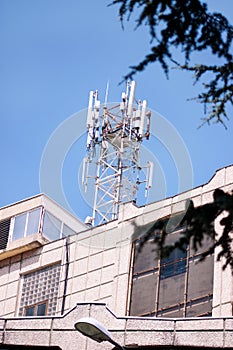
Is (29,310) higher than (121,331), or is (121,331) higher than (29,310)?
(29,310)

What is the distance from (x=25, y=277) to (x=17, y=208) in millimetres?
2799

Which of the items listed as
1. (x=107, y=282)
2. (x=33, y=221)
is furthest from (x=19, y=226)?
(x=107, y=282)

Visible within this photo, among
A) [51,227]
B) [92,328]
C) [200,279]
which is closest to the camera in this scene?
[92,328]

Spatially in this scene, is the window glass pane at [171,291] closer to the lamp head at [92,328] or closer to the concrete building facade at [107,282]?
the concrete building facade at [107,282]

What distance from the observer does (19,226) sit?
139 feet

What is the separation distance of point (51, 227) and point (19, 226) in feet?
4.32

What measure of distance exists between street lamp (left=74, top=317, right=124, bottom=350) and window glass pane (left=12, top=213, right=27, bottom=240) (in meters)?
17.9

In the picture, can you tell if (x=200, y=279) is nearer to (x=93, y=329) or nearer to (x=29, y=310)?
(x=29, y=310)

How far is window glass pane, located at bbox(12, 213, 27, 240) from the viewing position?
42.0 metres

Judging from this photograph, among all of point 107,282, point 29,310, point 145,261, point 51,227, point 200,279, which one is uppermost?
point 51,227

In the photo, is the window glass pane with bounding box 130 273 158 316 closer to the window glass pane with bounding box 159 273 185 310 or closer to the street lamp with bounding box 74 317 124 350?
the window glass pane with bounding box 159 273 185 310

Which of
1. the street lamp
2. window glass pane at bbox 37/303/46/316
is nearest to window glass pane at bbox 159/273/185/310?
window glass pane at bbox 37/303/46/316

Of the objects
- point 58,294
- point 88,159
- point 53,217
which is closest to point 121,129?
point 88,159

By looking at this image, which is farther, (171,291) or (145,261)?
(145,261)
